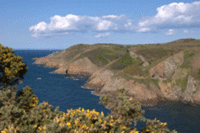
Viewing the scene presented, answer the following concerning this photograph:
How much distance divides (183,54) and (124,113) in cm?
9284

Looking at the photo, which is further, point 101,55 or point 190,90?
point 101,55

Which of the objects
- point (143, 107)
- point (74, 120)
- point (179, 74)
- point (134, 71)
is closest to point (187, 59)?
point (179, 74)

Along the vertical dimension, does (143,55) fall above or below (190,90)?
above

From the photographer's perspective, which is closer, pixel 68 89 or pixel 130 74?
pixel 130 74

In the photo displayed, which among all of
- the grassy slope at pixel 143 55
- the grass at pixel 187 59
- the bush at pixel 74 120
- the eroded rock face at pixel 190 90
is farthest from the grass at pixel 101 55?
the bush at pixel 74 120

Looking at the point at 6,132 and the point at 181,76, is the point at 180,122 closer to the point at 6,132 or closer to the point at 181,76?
the point at 181,76

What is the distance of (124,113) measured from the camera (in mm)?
17719

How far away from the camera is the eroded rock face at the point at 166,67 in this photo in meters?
90.2

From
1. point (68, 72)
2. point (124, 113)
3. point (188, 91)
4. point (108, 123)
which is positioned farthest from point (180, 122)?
point (68, 72)

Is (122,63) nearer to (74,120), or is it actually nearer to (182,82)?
(182,82)

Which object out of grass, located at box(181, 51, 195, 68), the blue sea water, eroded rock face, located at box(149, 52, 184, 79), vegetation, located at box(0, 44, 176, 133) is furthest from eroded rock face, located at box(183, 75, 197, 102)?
vegetation, located at box(0, 44, 176, 133)

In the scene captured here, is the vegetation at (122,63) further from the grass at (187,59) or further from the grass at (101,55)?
the grass at (187,59)

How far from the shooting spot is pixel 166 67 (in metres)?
92.9

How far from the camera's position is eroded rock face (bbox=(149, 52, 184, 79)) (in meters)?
90.2
